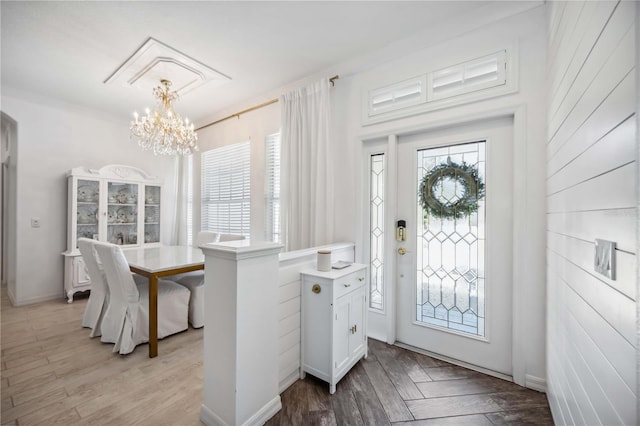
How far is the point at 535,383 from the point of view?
179cm

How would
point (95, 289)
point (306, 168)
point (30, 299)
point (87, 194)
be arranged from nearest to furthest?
1. point (95, 289)
2. point (306, 168)
3. point (30, 299)
4. point (87, 194)

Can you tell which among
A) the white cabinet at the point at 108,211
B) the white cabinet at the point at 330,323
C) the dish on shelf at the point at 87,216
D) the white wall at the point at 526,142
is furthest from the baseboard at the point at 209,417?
the dish on shelf at the point at 87,216

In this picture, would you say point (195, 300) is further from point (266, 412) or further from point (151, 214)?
point (151, 214)

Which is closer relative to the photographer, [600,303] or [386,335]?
[600,303]

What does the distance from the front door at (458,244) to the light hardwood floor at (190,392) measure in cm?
25

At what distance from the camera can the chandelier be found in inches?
108

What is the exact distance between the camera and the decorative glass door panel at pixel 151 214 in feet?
14.2

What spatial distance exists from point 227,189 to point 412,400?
11.5 feet

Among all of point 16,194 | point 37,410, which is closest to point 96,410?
point 37,410

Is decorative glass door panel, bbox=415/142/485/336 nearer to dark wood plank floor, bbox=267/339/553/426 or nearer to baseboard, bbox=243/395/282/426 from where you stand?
dark wood plank floor, bbox=267/339/553/426

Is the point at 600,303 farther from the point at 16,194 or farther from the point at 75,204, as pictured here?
the point at 16,194

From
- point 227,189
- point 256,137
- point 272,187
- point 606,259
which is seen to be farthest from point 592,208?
point 227,189

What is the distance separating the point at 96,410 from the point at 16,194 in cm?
351

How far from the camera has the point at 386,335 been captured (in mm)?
2455
